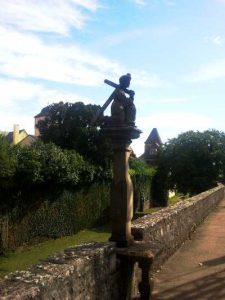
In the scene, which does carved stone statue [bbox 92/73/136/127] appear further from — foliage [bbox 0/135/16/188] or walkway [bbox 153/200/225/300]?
foliage [bbox 0/135/16/188]

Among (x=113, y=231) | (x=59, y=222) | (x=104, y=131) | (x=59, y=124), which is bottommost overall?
(x=59, y=222)

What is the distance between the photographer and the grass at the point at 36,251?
14.7 meters

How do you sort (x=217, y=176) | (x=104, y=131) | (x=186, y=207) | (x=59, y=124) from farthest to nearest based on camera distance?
(x=217, y=176), (x=59, y=124), (x=186, y=207), (x=104, y=131)

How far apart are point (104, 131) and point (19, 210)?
41.8 ft

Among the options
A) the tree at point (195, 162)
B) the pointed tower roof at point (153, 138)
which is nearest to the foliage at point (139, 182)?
the tree at point (195, 162)

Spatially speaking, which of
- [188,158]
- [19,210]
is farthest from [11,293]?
[188,158]

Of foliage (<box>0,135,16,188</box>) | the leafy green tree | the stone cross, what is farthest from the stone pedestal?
the leafy green tree

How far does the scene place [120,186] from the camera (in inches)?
237

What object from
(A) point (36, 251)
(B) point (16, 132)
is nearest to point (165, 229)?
(A) point (36, 251)

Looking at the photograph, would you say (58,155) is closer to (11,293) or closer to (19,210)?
(19,210)

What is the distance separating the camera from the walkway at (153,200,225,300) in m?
6.91

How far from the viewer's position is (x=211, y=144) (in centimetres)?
3959

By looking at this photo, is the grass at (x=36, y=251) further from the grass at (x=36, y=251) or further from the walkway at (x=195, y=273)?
the walkway at (x=195, y=273)

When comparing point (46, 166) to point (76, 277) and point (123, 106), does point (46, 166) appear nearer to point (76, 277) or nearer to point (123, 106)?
point (123, 106)
